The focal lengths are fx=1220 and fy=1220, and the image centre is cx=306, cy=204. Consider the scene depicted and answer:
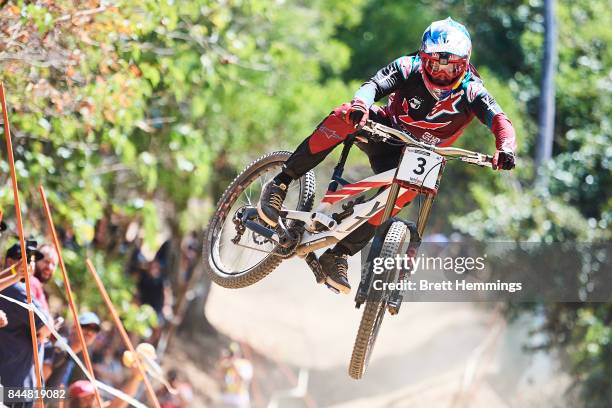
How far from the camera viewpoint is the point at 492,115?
28.4 feet

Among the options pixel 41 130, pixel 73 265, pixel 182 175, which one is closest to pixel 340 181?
pixel 41 130

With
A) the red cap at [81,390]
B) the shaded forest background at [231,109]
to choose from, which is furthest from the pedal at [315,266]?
the shaded forest background at [231,109]

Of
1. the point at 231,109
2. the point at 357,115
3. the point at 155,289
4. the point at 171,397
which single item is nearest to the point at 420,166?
the point at 357,115

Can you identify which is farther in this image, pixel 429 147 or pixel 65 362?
pixel 65 362

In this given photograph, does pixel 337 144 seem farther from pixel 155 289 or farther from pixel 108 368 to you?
pixel 155 289

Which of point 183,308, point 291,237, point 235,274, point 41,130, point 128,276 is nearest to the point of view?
point 291,237

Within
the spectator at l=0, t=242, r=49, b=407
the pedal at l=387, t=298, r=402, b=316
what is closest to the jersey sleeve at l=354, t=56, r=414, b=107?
the pedal at l=387, t=298, r=402, b=316

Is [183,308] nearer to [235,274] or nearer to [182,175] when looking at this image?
[182,175]

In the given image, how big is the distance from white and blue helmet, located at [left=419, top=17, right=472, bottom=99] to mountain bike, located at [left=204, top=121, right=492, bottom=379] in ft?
1.57

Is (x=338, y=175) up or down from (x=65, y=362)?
up

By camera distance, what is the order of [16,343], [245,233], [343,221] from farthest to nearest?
1. [245,233]
2. [16,343]
3. [343,221]

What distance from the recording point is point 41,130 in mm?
11984

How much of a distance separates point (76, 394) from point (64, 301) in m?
4.68

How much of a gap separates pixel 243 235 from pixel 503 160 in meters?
2.82
